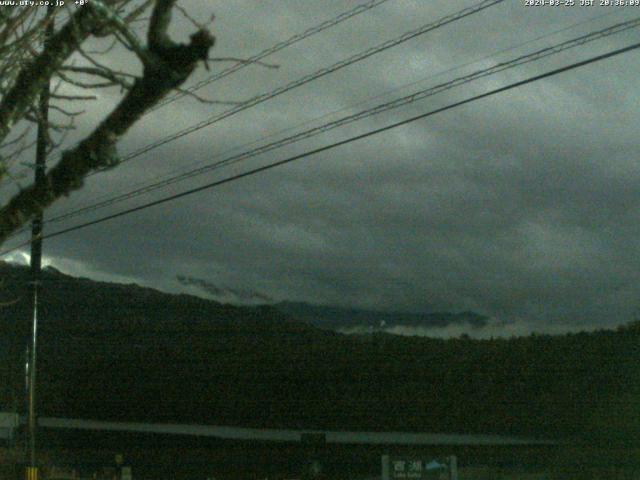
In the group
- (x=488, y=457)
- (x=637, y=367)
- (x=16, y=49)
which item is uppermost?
(x=16, y=49)

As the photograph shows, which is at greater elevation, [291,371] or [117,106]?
[117,106]

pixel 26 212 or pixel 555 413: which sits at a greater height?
pixel 26 212

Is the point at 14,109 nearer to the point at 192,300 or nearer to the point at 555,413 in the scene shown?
the point at 555,413

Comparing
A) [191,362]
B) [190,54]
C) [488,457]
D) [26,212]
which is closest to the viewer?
[190,54]

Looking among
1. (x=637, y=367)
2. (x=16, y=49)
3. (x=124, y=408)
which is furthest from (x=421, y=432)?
(x=16, y=49)

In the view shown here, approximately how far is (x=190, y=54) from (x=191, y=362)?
118 feet

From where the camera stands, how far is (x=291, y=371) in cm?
3547

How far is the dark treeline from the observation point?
25.6m

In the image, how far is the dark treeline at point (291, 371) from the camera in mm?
25578

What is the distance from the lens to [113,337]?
41.8 metres

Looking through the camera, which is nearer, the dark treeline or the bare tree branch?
the bare tree branch

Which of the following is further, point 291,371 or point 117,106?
point 291,371

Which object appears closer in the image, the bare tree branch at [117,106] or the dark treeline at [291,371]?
the bare tree branch at [117,106]

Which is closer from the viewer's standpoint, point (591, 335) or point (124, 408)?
point (591, 335)
